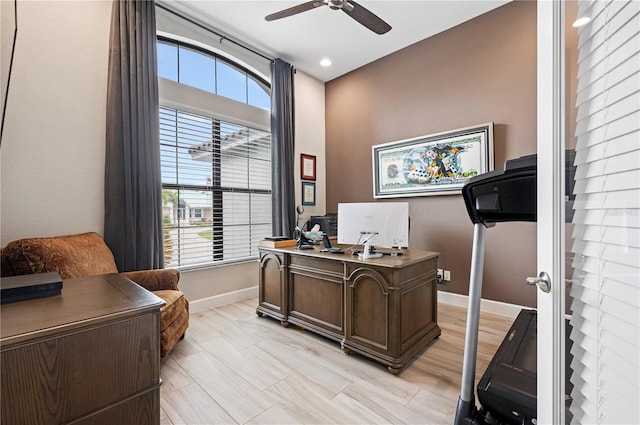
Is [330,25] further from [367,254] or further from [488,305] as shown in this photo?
[488,305]

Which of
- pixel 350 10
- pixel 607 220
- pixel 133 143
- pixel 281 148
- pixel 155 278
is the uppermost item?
pixel 350 10

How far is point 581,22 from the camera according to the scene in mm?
729

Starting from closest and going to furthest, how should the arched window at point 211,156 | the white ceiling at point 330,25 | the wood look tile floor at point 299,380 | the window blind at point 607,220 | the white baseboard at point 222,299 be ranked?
the window blind at point 607,220, the wood look tile floor at point 299,380, the white ceiling at point 330,25, the arched window at point 211,156, the white baseboard at point 222,299

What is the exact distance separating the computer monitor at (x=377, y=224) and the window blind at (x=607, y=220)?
1.54 meters

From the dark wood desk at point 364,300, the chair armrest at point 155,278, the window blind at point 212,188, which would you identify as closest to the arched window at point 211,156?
the window blind at point 212,188

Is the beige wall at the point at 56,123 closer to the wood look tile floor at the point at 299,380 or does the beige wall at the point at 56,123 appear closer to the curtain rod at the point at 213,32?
the curtain rod at the point at 213,32

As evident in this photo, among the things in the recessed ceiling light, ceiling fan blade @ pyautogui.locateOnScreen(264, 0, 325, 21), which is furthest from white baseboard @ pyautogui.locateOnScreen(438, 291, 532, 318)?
ceiling fan blade @ pyautogui.locateOnScreen(264, 0, 325, 21)

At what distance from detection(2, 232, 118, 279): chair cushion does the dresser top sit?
86 centimetres

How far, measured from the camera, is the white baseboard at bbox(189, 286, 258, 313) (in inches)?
126

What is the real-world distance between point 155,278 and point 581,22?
9.36 ft

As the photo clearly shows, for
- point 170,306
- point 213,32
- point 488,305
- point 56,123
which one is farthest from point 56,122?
point 488,305

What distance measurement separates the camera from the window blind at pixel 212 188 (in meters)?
3.10

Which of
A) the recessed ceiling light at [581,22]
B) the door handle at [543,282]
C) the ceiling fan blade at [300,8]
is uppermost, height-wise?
the ceiling fan blade at [300,8]

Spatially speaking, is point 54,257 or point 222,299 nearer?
point 54,257
